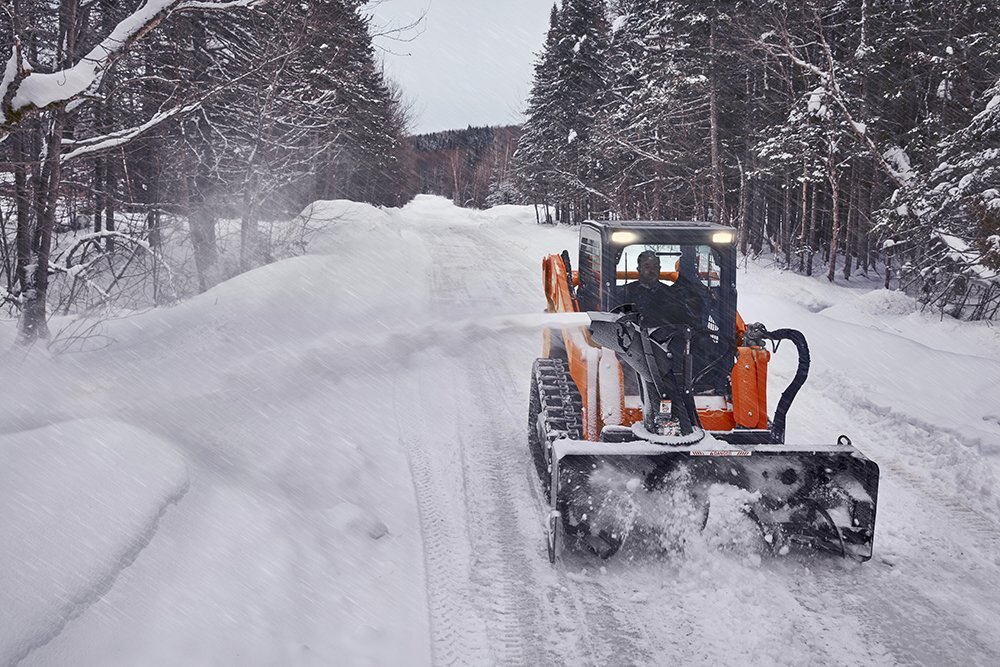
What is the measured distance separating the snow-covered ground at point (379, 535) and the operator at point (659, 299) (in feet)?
3.34

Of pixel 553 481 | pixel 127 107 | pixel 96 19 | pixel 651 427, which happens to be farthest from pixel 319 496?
pixel 96 19

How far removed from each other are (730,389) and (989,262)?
8302 millimetres

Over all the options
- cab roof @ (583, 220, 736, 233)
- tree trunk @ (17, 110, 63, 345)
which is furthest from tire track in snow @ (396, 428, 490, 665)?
tree trunk @ (17, 110, 63, 345)

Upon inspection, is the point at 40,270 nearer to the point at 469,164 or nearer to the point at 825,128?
the point at 825,128

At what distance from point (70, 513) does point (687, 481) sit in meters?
3.57

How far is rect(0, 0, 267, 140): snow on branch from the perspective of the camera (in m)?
4.11

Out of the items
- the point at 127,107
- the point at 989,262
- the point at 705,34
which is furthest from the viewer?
the point at 705,34

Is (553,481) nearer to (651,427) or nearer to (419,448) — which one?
(651,427)

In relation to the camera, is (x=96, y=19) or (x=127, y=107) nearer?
(x=127, y=107)

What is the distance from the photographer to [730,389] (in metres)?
5.74

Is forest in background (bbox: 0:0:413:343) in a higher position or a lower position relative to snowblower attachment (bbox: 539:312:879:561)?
higher

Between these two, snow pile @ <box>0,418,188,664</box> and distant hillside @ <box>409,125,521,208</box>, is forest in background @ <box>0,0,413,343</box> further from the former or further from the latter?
distant hillside @ <box>409,125,521,208</box>

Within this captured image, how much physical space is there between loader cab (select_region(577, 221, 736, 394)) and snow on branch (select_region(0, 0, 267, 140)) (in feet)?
11.7

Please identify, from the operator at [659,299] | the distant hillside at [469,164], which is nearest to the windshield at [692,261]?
the operator at [659,299]
